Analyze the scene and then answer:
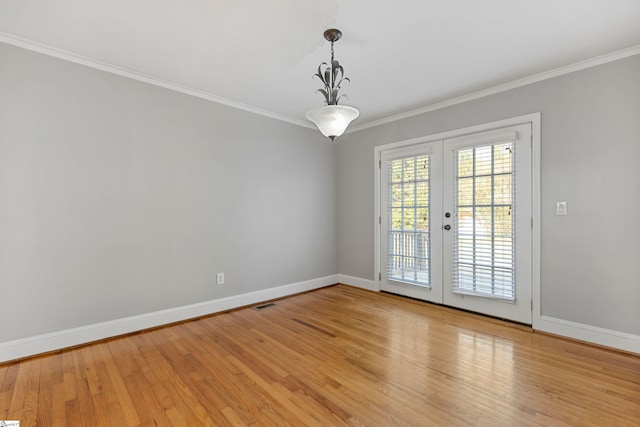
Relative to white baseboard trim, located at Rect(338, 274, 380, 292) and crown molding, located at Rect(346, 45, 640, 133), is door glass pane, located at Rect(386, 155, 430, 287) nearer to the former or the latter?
white baseboard trim, located at Rect(338, 274, 380, 292)

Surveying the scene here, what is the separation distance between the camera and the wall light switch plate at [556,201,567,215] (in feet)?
9.23

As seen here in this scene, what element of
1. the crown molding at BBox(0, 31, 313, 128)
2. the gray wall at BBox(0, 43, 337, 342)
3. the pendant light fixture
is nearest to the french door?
the gray wall at BBox(0, 43, 337, 342)

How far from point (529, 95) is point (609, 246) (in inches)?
61.8

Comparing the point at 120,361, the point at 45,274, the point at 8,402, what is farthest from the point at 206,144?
the point at 8,402

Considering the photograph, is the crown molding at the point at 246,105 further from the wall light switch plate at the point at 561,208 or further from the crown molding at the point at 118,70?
the wall light switch plate at the point at 561,208

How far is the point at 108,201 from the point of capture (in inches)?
109

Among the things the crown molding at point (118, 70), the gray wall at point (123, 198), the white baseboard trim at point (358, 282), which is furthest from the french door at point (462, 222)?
the crown molding at point (118, 70)

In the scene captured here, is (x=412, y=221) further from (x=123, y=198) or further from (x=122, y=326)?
(x=122, y=326)

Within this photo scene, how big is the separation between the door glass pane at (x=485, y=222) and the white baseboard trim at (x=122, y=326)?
7.54ft

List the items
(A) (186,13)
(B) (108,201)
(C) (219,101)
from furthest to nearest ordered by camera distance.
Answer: (C) (219,101) < (B) (108,201) < (A) (186,13)

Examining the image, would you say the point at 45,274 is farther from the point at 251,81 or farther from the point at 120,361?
the point at 251,81

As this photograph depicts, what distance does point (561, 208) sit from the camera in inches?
112

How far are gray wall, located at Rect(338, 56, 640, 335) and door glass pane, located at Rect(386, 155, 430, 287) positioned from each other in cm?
111

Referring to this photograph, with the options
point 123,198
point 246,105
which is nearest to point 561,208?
point 246,105
